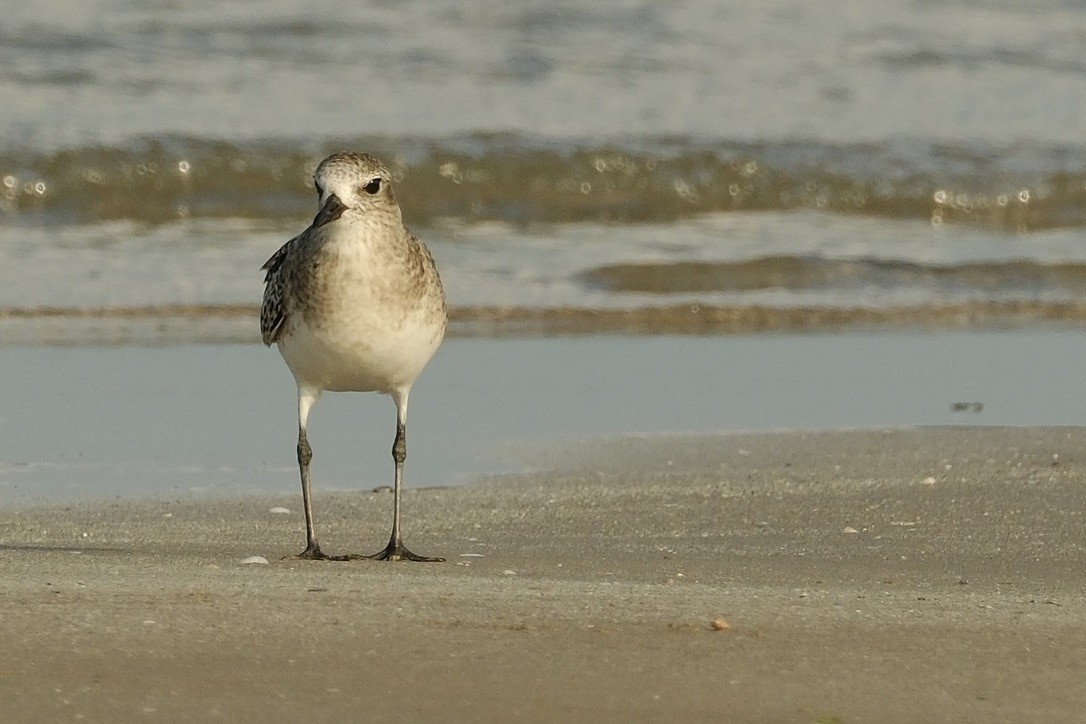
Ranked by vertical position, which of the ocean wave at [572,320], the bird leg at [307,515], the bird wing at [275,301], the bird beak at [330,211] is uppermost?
the bird beak at [330,211]

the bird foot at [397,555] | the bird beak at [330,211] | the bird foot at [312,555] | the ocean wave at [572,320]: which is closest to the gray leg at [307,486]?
the bird foot at [312,555]

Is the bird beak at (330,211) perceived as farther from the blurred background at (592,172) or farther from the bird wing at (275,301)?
the blurred background at (592,172)

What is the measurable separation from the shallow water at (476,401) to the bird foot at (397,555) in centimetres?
116

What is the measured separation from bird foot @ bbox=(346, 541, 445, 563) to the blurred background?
64.5 inches

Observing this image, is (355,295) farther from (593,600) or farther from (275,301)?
(593,600)

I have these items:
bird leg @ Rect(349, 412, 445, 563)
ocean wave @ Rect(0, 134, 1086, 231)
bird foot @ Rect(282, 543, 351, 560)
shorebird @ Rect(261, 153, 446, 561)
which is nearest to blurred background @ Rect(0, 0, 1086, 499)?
ocean wave @ Rect(0, 134, 1086, 231)

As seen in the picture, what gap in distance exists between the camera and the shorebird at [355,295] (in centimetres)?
584

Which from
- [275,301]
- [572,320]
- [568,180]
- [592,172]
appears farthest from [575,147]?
[275,301]

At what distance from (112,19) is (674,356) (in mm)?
10687

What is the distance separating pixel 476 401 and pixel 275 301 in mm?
2644

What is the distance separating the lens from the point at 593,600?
191 inches

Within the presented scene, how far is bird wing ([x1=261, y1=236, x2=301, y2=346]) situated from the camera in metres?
6.18

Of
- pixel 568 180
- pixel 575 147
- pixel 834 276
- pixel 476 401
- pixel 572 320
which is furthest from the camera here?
pixel 575 147

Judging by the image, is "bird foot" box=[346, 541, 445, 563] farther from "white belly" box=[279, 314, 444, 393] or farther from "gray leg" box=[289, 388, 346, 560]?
"white belly" box=[279, 314, 444, 393]
